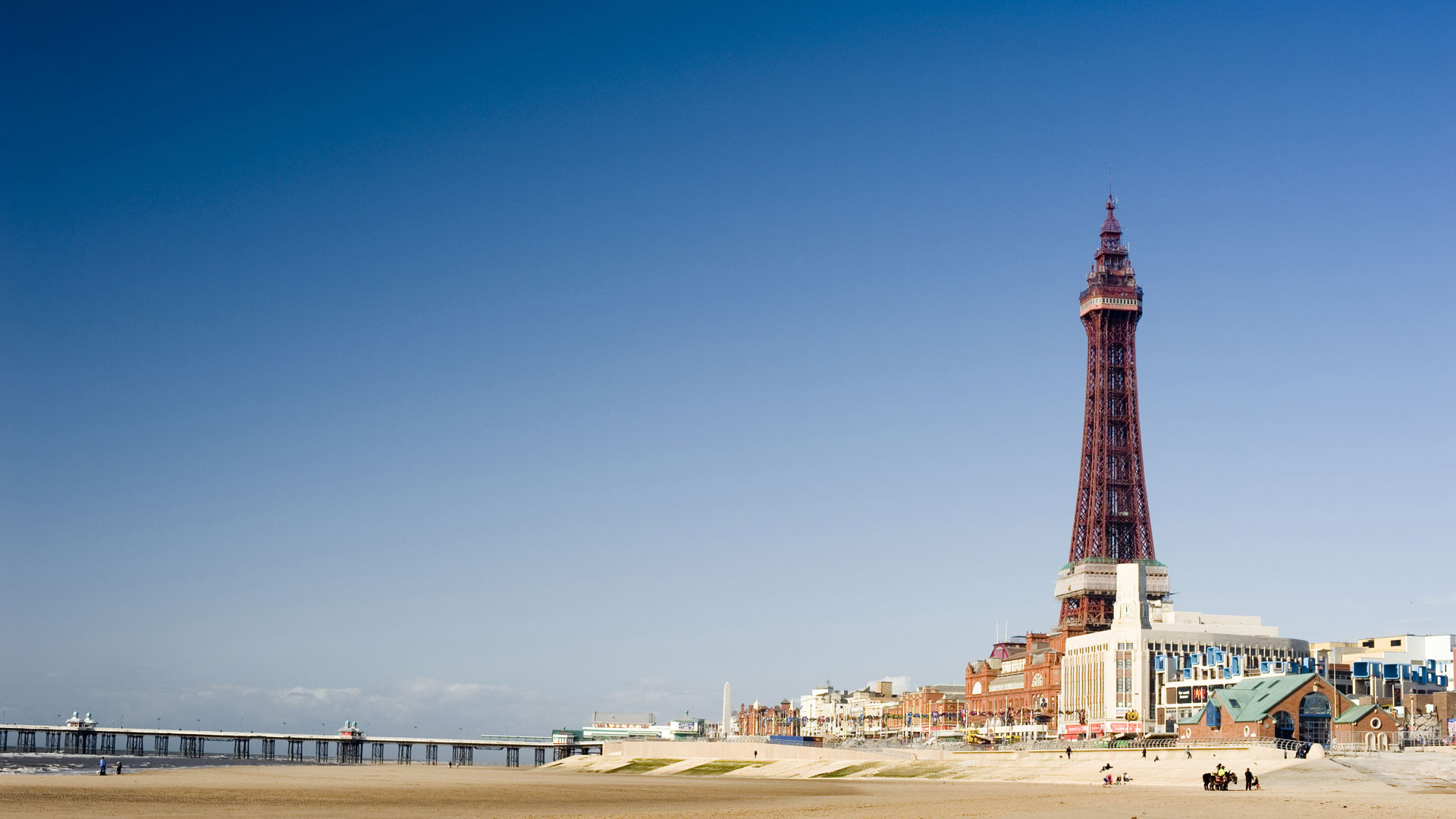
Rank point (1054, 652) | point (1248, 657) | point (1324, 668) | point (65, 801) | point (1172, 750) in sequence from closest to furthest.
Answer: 1. point (65, 801)
2. point (1172, 750)
3. point (1324, 668)
4. point (1248, 657)
5. point (1054, 652)

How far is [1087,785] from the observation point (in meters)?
64.3

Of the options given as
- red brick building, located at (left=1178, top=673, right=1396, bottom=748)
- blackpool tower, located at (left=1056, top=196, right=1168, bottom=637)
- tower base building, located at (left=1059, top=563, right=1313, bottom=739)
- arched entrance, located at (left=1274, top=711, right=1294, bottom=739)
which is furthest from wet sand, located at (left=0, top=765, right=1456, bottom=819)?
blackpool tower, located at (left=1056, top=196, right=1168, bottom=637)

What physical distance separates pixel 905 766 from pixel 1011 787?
859 inches

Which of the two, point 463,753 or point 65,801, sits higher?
point 65,801

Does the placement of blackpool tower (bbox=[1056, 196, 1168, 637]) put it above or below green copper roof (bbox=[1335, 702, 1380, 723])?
above

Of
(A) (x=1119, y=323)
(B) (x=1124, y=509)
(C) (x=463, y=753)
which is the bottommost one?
(C) (x=463, y=753)

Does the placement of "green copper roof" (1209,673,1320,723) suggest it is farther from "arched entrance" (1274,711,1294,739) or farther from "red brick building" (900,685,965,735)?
"red brick building" (900,685,965,735)

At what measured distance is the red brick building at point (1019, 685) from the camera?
147000 millimetres

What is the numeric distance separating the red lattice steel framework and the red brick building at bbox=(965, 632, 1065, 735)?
250 inches

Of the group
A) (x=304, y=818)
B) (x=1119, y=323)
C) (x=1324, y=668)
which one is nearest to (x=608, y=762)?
(x=1324, y=668)

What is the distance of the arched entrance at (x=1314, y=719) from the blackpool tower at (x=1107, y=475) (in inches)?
2482

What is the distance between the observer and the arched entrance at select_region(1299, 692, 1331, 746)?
88562 millimetres

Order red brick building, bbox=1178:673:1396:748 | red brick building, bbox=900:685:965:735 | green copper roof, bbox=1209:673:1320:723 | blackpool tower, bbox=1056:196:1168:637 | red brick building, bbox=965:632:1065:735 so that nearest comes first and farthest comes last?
red brick building, bbox=1178:673:1396:748 → green copper roof, bbox=1209:673:1320:723 → red brick building, bbox=965:632:1065:735 → blackpool tower, bbox=1056:196:1168:637 → red brick building, bbox=900:685:965:735

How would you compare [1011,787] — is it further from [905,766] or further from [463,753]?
[463,753]
